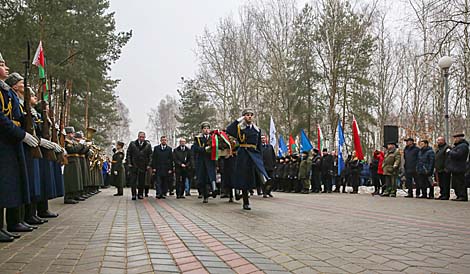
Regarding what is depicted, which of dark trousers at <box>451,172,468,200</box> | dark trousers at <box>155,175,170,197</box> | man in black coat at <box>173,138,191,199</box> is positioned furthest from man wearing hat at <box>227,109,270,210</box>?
dark trousers at <box>451,172,468,200</box>

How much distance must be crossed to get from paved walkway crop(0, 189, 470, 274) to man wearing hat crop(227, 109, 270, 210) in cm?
182

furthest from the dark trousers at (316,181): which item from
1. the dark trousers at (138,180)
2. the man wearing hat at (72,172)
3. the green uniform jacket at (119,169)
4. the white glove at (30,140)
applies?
the white glove at (30,140)

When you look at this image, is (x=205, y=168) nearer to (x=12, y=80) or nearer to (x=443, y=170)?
(x=12, y=80)

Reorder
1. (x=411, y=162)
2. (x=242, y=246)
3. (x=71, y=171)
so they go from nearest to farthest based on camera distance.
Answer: (x=242, y=246) → (x=71, y=171) → (x=411, y=162)

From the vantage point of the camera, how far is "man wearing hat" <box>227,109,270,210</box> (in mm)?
9328

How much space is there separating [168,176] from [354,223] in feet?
29.8

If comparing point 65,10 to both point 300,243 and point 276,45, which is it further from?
point 300,243

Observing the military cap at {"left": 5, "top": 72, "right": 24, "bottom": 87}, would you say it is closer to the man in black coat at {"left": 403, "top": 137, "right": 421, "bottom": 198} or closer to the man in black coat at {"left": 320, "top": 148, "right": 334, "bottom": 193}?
the man in black coat at {"left": 403, "top": 137, "right": 421, "bottom": 198}

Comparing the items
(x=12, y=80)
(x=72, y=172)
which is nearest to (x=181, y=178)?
(x=72, y=172)

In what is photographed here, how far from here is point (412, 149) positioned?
50.4 ft

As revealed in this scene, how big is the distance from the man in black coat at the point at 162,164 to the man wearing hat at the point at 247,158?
531 cm

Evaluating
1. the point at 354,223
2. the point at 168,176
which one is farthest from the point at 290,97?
the point at 354,223

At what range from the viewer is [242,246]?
16.0 ft

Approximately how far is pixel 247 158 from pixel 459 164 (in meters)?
7.27
